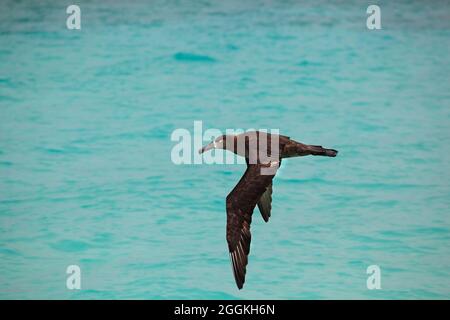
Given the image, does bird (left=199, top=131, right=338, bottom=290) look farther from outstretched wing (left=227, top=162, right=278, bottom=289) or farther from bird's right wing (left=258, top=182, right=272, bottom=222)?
bird's right wing (left=258, top=182, right=272, bottom=222)

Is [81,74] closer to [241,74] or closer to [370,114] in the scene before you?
[241,74]

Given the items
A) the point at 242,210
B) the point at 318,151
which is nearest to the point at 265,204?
the point at 318,151

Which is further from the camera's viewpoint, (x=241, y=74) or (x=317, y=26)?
(x=317, y=26)

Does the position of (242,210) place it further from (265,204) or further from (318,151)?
(265,204)

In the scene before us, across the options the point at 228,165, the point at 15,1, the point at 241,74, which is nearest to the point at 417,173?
the point at 228,165

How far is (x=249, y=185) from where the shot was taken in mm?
9523

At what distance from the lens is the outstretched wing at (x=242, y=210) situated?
952 centimetres

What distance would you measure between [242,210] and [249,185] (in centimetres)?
23

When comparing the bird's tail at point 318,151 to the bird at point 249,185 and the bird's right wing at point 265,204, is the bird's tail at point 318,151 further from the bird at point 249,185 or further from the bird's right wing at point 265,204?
the bird's right wing at point 265,204

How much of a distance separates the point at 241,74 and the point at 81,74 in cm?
248

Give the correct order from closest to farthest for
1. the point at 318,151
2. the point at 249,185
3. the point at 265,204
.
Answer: the point at 249,185
the point at 318,151
the point at 265,204

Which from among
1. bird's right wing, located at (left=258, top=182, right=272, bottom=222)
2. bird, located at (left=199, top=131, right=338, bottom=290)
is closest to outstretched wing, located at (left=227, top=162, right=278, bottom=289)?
bird, located at (left=199, top=131, right=338, bottom=290)

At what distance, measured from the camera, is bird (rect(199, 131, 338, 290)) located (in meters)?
9.52

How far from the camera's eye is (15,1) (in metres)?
17.9
